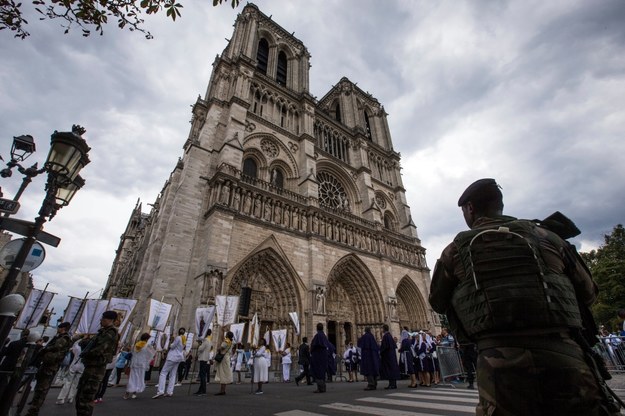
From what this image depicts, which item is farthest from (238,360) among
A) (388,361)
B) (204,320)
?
(388,361)

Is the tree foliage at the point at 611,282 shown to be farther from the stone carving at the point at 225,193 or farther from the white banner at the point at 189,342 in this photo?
the white banner at the point at 189,342

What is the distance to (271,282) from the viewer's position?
1448cm

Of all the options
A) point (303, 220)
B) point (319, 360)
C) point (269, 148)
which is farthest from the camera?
point (269, 148)

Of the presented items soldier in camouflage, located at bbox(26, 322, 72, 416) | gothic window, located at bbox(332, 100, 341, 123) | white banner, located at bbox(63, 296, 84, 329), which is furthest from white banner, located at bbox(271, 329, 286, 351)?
gothic window, located at bbox(332, 100, 341, 123)

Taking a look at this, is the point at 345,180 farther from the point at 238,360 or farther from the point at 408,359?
the point at 408,359

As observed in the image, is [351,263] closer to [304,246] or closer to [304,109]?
[304,246]

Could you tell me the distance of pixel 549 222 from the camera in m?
1.80

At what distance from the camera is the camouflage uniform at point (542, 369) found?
4.00ft

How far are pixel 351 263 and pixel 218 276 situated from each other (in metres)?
8.64

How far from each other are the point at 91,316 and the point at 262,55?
2298cm

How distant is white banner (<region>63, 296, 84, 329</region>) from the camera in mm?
7251

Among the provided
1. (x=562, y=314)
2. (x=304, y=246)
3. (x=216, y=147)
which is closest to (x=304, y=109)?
(x=216, y=147)

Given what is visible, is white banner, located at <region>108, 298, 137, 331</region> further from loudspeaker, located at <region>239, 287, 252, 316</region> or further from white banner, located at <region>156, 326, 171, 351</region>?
loudspeaker, located at <region>239, 287, 252, 316</region>

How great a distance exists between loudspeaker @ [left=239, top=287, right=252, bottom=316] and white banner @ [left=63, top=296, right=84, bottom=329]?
6.40m
